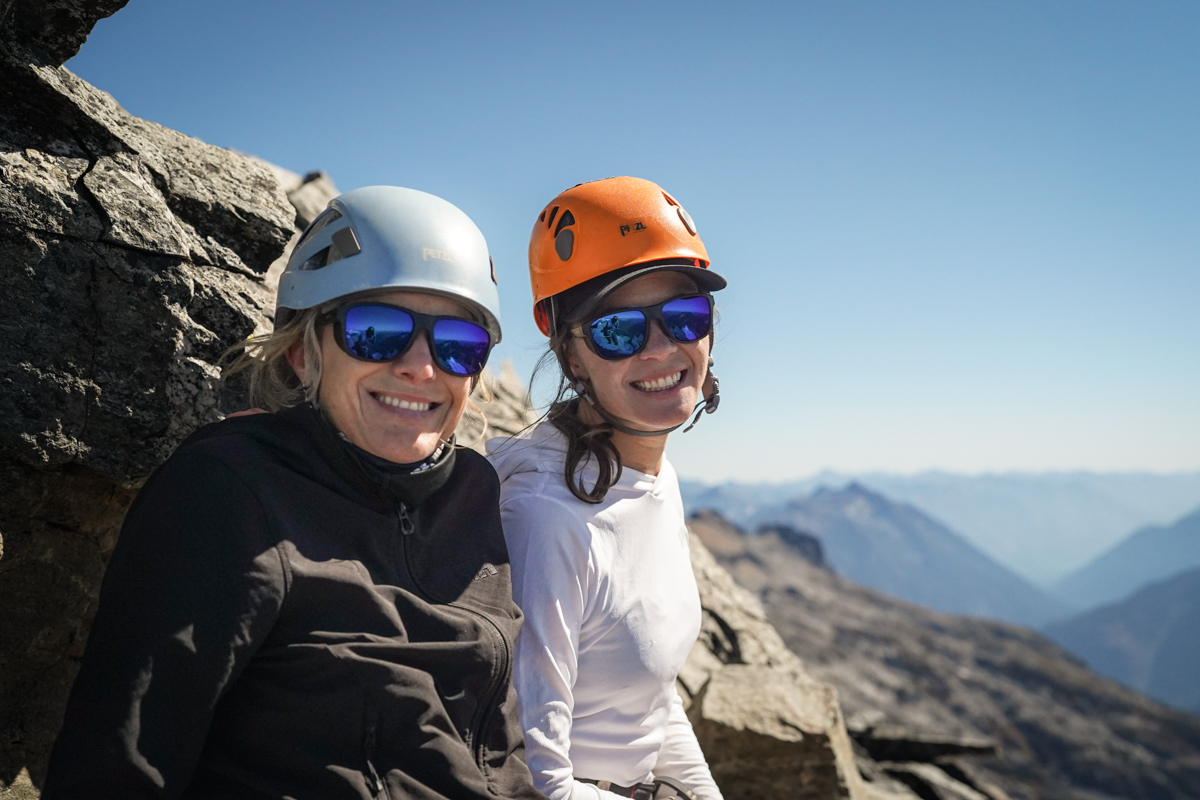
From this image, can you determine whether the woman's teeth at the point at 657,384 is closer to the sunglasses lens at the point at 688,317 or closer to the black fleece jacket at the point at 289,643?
the sunglasses lens at the point at 688,317

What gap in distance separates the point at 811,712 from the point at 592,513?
495 centimetres

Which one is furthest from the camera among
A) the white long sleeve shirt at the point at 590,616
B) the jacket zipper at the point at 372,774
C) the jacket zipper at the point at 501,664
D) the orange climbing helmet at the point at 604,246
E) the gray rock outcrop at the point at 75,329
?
the orange climbing helmet at the point at 604,246

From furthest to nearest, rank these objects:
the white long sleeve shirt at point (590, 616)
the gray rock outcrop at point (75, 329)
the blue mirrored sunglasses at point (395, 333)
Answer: the gray rock outcrop at point (75, 329) → the white long sleeve shirt at point (590, 616) → the blue mirrored sunglasses at point (395, 333)

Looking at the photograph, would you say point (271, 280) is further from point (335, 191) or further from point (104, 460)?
point (335, 191)

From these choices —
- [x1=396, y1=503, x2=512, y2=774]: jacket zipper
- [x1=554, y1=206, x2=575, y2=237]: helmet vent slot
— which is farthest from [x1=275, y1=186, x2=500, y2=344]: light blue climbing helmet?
[x1=396, y1=503, x2=512, y2=774]: jacket zipper

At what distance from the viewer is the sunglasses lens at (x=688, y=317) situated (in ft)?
12.2

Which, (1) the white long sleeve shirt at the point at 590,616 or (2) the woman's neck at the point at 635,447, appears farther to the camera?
(2) the woman's neck at the point at 635,447

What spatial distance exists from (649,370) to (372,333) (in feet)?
4.82

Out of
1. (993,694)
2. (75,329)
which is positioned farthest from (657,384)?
(993,694)

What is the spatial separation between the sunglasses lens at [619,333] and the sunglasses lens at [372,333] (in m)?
1.16

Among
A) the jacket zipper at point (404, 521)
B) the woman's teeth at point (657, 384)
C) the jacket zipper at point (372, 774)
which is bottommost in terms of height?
the jacket zipper at point (372, 774)

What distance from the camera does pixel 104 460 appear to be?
11.5 feet

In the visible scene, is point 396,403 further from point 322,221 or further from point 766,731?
point 766,731

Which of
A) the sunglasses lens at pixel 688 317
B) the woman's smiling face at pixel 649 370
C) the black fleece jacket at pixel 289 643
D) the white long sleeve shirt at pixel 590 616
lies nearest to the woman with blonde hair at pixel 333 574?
the black fleece jacket at pixel 289 643
